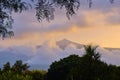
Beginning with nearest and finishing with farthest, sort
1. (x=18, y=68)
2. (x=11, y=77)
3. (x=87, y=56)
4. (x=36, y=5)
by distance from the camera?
(x=36, y=5), (x=11, y=77), (x=87, y=56), (x=18, y=68)

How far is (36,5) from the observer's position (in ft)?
45.3

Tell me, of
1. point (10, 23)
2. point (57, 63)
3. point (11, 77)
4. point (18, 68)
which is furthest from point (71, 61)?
point (10, 23)

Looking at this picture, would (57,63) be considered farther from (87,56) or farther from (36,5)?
(36,5)

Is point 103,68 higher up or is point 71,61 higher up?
point 71,61

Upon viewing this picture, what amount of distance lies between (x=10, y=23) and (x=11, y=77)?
33813 millimetres

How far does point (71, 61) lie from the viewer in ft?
265

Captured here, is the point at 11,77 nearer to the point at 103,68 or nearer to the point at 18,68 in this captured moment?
the point at 103,68

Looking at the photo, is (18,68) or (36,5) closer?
(36,5)

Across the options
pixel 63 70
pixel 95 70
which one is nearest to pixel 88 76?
pixel 95 70

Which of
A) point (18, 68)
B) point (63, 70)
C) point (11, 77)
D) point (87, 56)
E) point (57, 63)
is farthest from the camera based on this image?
point (18, 68)

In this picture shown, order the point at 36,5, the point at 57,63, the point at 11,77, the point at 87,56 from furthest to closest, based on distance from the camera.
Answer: the point at 57,63
the point at 87,56
the point at 11,77
the point at 36,5

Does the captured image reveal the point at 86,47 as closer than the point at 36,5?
No

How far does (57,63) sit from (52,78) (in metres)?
6.04

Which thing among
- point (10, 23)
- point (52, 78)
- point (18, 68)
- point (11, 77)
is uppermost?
point (18, 68)
